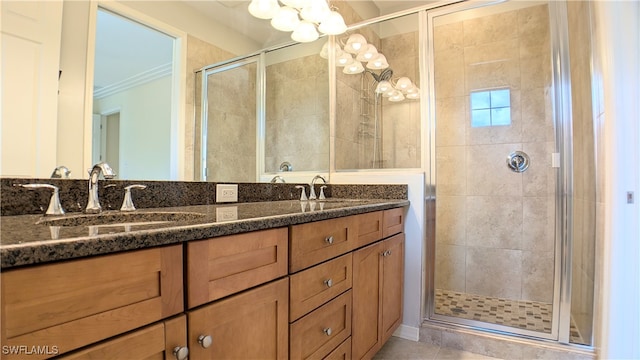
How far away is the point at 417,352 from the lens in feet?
5.93

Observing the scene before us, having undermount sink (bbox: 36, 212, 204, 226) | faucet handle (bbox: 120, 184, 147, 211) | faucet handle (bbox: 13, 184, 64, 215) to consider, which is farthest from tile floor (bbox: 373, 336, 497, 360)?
faucet handle (bbox: 13, 184, 64, 215)

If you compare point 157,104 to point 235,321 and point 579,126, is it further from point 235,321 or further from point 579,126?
point 579,126

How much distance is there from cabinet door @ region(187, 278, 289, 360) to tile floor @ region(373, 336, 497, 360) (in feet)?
3.49

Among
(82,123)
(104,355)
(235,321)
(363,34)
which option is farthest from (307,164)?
(104,355)

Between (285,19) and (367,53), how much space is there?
808 millimetres

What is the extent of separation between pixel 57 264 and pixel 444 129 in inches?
104

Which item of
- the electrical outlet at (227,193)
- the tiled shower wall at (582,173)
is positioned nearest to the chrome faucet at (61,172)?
the electrical outlet at (227,193)

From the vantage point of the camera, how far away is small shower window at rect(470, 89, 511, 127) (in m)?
2.54

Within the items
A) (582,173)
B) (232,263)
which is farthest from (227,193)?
(582,173)

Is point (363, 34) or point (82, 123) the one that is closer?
point (82, 123)

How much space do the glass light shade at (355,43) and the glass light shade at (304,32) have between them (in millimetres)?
348

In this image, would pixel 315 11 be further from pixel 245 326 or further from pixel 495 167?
pixel 245 326

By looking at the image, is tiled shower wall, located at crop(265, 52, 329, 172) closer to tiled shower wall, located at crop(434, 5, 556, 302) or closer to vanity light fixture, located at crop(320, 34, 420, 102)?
vanity light fixture, located at crop(320, 34, 420, 102)

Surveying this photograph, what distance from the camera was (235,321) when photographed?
0.78 metres
